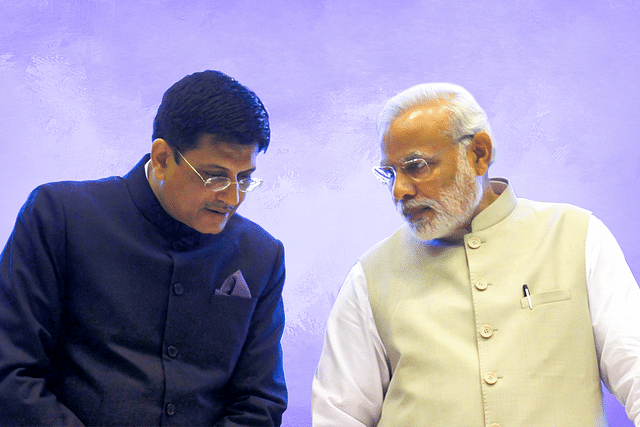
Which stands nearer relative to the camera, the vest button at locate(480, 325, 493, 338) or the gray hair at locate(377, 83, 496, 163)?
the vest button at locate(480, 325, 493, 338)

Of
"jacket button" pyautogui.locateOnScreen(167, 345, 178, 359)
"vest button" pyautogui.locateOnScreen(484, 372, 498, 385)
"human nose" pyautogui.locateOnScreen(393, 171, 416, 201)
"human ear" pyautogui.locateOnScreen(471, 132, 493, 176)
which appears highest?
"human ear" pyautogui.locateOnScreen(471, 132, 493, 176)

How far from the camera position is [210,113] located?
6.72 feet

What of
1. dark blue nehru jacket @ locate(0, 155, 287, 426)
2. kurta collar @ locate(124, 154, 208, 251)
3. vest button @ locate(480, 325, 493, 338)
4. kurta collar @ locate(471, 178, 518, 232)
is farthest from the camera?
kurta collar @ locate(471, 178, 518, 232)

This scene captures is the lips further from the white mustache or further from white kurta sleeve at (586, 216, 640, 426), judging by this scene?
white kurta sleeve at (586, 216, 640, 426)

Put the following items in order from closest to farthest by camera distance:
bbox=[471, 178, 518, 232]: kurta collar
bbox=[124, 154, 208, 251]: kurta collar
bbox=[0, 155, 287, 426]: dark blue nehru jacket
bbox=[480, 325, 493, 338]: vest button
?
1. bbox=[0, 155, 287, 426]: dark blue nehru jacket
2. bbox=[480, 325, 493, 338]: vest button
3. bbox=[124, 154, 208, 251]: kurta collar
4. bbox=[471, 178, 518, 232]: kurta collar

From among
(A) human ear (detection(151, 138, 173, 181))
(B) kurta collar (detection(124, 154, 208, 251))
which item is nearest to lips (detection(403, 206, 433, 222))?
(B) kurta collar (detection(124, 154, 208, 251))

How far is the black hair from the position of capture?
6.73 ft

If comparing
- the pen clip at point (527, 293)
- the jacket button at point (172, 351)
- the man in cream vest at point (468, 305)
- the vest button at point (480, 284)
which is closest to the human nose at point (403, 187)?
the man in cream vest at point (468, 305)

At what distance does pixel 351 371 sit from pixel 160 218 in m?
0.86

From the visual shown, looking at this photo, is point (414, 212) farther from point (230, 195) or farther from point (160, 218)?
point (160, 218)

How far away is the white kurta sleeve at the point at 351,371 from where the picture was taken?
221 cm

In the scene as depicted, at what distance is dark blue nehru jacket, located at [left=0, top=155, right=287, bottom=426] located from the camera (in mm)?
1934

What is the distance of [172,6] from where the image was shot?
347 cm

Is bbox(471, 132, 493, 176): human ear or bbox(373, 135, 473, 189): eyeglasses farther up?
bbox(471, 132, 493, 176): human ear
